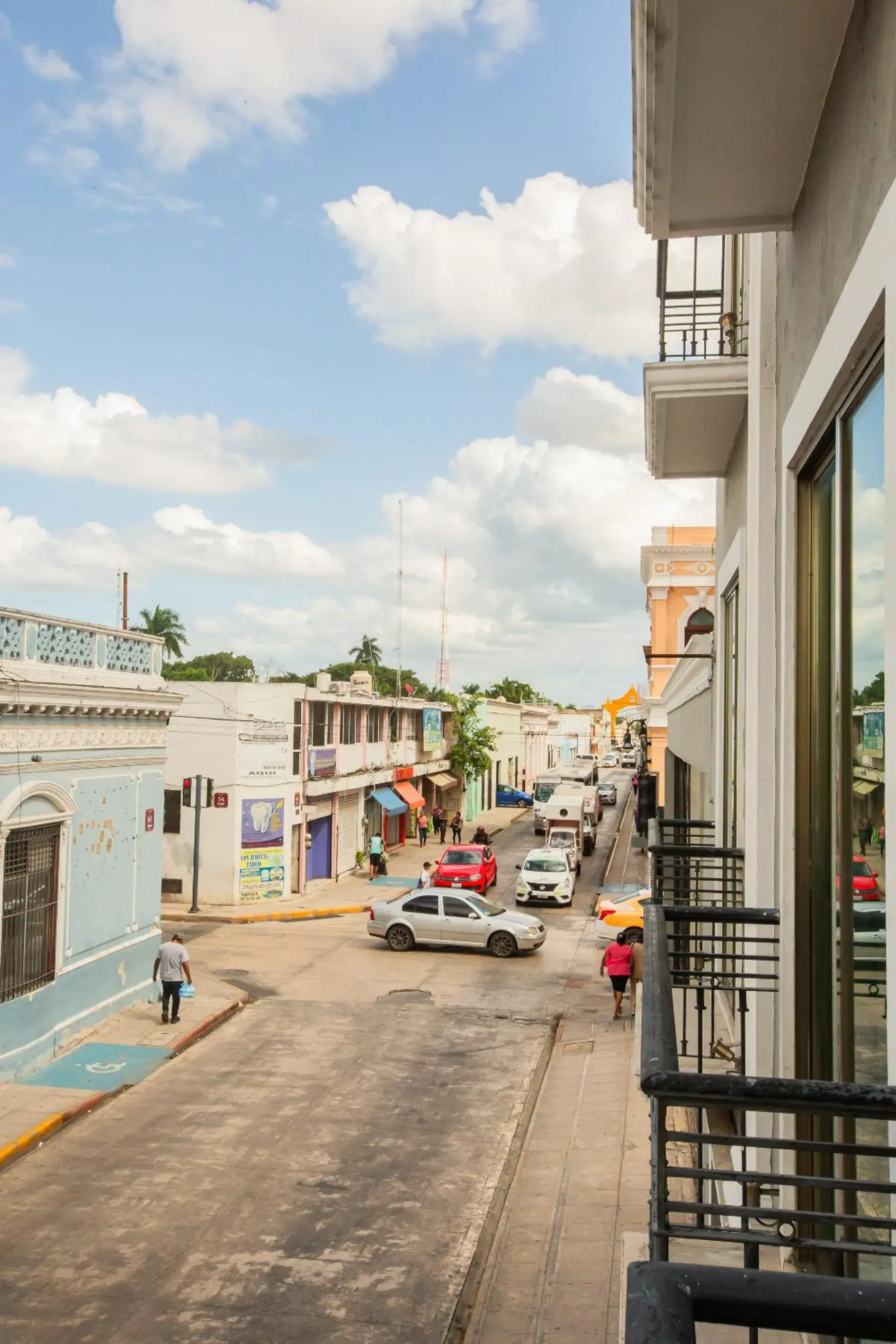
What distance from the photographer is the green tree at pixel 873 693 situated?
9.82 ft

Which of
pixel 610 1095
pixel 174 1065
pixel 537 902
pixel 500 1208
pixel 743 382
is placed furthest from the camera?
pixel 537 902

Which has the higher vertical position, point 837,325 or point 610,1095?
point 837,325

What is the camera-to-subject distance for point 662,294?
306 inches

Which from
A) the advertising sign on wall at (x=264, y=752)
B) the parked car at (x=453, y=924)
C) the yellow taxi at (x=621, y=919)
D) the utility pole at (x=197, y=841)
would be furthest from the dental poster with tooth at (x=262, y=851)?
the yellow taxi at (x=621, y=919)

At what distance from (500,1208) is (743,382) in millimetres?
7875

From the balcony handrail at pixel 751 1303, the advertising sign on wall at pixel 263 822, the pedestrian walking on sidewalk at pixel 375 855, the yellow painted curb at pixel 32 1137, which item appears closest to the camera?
the balcony handrail at pixel 751 1303

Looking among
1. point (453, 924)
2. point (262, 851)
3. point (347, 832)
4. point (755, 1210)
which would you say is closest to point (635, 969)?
point (453, 924)

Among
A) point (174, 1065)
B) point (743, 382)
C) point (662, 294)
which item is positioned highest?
point (662, 294)

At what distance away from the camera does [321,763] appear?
98.6 ft

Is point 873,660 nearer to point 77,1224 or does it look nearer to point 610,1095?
point 77,1224

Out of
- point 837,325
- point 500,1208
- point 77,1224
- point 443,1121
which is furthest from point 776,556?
point 443,1121

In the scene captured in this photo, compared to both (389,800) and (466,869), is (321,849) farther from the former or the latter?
(389,800)

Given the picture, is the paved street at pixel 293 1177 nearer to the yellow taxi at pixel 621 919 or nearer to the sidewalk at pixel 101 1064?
the sidewalk at pixel 101 1064

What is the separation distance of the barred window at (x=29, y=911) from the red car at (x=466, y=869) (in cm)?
1405
